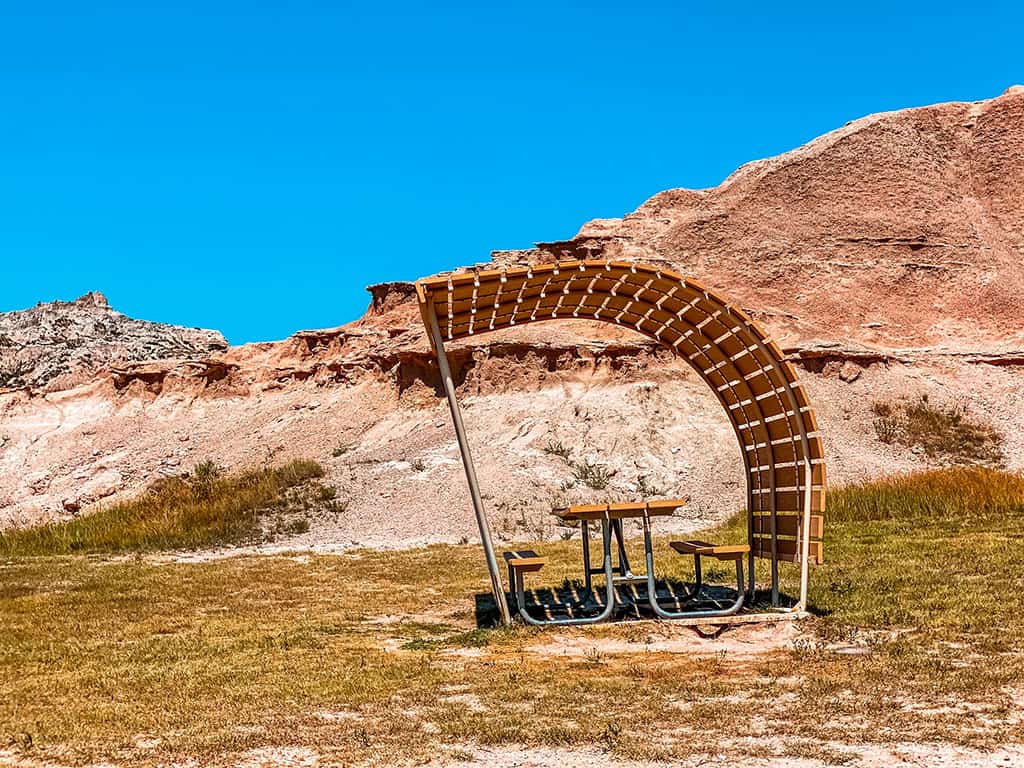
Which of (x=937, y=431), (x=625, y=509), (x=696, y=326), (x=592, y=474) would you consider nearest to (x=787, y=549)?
(x=625, y=509)

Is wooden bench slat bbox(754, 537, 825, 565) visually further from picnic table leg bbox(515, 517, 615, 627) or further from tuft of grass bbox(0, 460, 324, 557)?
tuft of grass bbox(0, 460, 324, 557)

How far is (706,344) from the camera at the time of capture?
410 inches

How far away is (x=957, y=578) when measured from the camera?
1020cm

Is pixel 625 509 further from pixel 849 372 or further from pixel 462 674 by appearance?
pixel 849 372

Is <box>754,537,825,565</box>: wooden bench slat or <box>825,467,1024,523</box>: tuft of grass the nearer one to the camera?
<box>754,537,825,565</box>: wooden bench slat

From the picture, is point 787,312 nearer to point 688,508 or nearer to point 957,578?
point 688,508

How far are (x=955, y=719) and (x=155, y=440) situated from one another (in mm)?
34767

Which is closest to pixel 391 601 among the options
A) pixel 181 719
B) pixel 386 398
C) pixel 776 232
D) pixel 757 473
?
pixel 757 473

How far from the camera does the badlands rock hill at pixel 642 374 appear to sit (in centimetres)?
2564

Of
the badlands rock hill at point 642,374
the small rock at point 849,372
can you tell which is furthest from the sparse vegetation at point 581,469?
the small rock at point 849,372

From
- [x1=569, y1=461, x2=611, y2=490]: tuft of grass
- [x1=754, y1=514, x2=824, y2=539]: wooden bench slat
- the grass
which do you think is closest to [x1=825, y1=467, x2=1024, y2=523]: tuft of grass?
the grass

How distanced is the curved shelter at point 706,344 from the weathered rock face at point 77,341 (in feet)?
119

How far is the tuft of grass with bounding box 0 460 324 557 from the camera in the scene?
788 inches

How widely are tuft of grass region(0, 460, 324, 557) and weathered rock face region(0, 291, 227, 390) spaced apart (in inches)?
799
